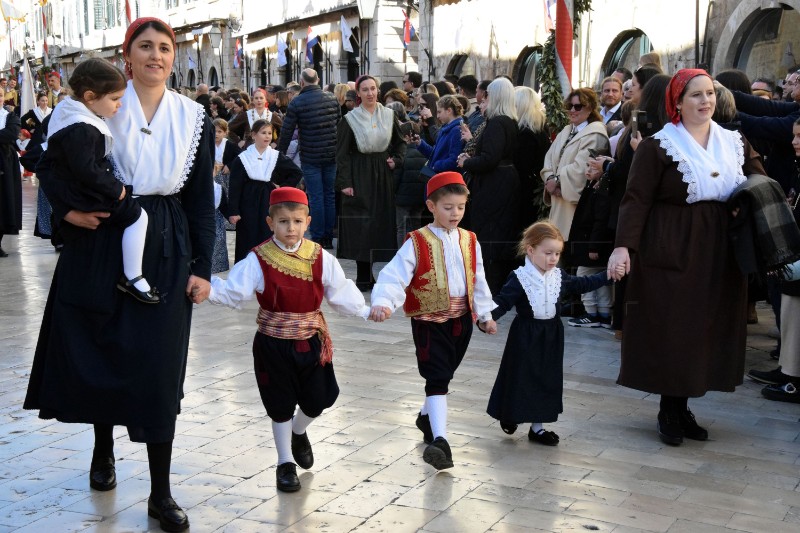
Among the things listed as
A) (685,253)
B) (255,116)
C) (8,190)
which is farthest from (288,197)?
(255,116)

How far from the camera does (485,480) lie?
16.8 feet

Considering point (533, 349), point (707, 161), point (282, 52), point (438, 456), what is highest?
point (282, 52)

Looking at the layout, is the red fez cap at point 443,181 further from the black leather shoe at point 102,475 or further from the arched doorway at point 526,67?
the arched doorway at point 526,67

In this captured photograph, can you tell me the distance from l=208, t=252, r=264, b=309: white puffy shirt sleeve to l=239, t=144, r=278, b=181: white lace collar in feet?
17.9

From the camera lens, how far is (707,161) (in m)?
5.75

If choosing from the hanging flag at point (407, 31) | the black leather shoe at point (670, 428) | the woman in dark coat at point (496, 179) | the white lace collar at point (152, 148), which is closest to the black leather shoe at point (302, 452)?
the white lace collar at point (152, 148)

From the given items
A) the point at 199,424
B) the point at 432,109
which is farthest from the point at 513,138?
the point at 199,424

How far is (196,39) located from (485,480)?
40778 mm

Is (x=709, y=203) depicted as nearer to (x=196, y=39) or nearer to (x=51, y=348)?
(x=51, y=348)

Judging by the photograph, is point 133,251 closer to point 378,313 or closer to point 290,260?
point 290,260

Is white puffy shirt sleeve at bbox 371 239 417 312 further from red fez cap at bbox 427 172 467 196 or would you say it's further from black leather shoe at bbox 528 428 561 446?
black leather shoe at bbox 528 428 561 446

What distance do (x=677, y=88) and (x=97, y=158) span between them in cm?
300

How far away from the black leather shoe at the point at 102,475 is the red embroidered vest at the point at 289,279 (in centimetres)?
95

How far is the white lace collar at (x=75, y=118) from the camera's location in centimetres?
427
